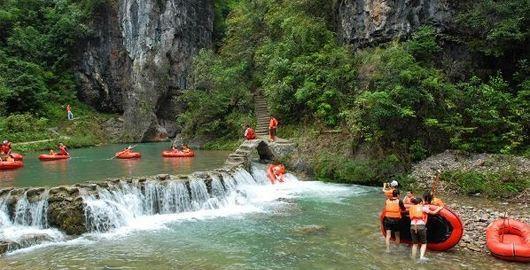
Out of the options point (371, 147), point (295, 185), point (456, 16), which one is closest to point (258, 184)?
point (295, 185)

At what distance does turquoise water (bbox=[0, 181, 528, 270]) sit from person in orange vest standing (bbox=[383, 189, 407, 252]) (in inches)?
19.8

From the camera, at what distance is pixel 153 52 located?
115ft

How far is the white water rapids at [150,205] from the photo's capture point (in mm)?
12742

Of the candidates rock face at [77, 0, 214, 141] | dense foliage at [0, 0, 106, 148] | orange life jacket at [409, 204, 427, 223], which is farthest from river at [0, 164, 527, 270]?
dense foliage at [0, 0, 106, 148]

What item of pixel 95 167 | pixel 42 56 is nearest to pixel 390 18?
pixel 95 167

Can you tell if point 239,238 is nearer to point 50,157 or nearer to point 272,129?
point 272,129

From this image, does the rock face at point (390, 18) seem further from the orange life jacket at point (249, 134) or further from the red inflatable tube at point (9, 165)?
the red inflatable tube at point (9, 165)

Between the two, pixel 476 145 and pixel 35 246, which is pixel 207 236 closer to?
pixel 35 246

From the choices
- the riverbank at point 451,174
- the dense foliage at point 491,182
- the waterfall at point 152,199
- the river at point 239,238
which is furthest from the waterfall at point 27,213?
the dense foliage at point 491,182

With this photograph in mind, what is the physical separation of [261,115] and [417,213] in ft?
54.5

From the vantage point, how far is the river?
34.0ft

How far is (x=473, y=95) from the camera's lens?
60.7 feet

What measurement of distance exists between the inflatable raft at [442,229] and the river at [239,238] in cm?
24

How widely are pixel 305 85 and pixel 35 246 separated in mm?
14145
